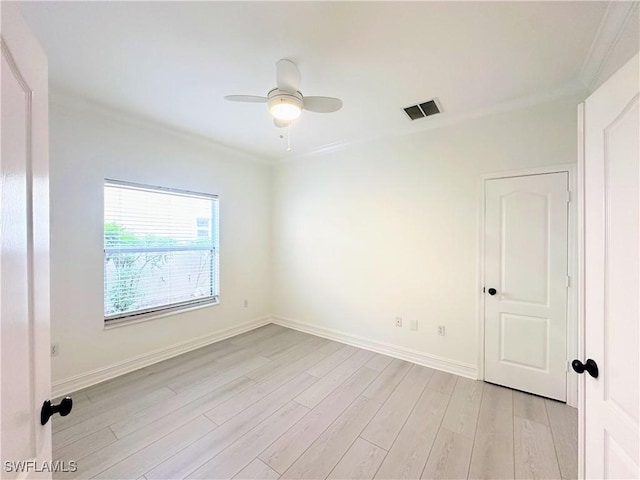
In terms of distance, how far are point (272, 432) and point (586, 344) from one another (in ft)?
6.52

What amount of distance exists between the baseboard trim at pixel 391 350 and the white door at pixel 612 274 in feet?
5.74

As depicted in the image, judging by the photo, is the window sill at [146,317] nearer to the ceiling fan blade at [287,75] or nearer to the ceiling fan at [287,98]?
the ceiling fan at [287,98]

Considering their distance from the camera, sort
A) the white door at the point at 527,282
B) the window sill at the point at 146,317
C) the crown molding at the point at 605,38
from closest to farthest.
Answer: the crown molding at the point at 605,38 → the white door at the point at 527,282 → the window sill at the point at 146,317

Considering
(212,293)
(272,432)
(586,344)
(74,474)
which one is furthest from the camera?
(212,293)

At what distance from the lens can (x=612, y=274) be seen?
990mm

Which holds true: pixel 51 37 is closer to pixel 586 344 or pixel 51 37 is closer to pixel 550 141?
pixel 586 344

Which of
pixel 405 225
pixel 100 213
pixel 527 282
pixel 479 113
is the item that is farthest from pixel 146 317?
pixel 479 113

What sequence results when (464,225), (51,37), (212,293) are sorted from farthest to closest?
(212,293), (464,225), (51,37)

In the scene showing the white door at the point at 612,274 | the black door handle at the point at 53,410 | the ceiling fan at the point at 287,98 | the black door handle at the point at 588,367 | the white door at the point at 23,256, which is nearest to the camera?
→ the white door at the point at 23,256

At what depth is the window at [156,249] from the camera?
2.79 metres

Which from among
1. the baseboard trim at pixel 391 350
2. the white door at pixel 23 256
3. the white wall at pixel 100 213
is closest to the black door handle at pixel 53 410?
the white door at pixel 23 256

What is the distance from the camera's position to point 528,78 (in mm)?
2125

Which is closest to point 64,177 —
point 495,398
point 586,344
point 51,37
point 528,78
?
point 51,37

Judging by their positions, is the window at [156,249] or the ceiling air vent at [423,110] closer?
the ceiling air vent at [423,110]
